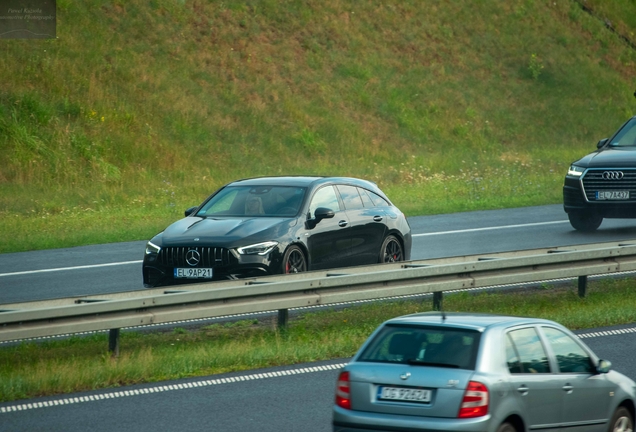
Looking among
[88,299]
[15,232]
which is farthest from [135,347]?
[15,232]

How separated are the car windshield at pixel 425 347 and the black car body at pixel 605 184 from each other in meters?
14.5

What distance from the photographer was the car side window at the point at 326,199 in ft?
51.2

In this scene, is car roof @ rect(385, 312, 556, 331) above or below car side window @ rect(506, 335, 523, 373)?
above

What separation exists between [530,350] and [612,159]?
47.6 feet

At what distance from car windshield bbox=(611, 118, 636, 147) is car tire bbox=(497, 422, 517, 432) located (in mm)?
15969

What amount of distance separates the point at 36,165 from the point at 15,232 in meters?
6.51

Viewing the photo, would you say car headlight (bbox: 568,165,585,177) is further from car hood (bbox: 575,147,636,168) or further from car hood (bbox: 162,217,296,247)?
car hood (bbox: 162,217,296,247)

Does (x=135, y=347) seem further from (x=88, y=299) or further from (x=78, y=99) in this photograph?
(x=78, y=99)

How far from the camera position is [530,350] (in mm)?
8023

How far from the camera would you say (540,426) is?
25.7 feet

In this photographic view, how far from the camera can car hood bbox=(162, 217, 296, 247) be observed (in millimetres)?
14273

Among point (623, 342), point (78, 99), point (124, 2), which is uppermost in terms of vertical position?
point (124, 2)

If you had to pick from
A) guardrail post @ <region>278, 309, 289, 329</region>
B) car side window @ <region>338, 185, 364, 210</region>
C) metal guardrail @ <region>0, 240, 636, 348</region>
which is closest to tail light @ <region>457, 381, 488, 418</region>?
metal guardrail @ <region>0, 240, 636, 348</region>

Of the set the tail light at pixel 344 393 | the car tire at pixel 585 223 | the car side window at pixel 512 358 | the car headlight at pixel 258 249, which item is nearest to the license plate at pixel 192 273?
the car headlight at pixel 258 249
